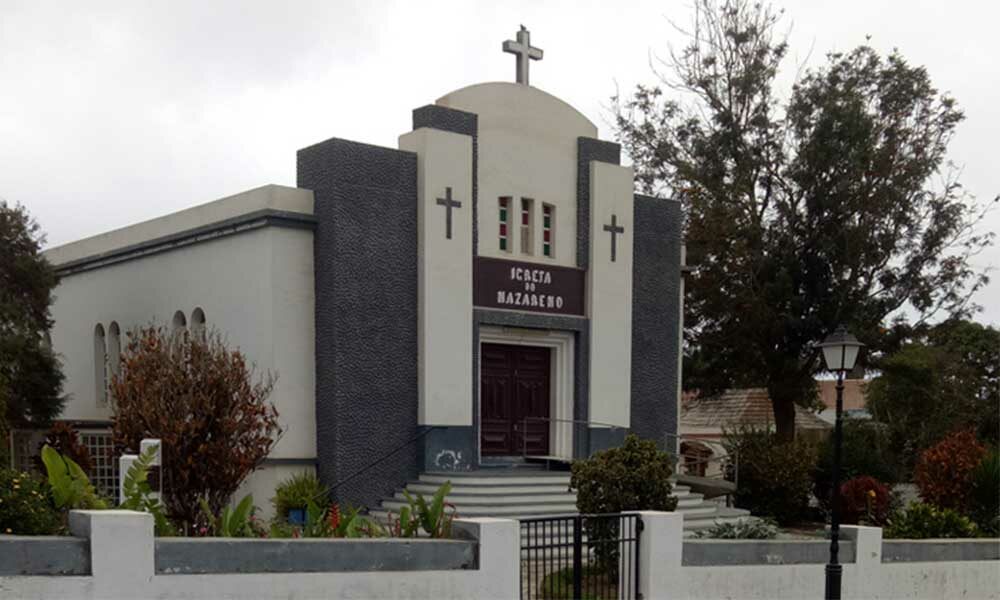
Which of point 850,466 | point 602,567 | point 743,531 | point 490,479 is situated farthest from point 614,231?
point 602,567

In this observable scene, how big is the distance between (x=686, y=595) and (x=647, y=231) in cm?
1030

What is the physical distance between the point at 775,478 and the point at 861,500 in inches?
67.1

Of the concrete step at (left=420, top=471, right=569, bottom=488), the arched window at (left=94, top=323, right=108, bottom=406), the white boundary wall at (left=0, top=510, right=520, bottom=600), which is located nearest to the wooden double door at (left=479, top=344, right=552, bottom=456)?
the concrete step at (left=420, top=471, right=569, bottom=488)

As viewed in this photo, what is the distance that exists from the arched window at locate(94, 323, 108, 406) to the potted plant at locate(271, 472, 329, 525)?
22.1 feet

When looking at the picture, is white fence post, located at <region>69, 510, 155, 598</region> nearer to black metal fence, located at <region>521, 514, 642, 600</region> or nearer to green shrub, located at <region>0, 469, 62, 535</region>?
green shrub, located at <region>0, 469, 62, 535</region>

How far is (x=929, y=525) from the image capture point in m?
15.6

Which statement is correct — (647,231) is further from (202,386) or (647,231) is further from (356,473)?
(202,386)

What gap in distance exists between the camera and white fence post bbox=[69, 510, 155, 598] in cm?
816

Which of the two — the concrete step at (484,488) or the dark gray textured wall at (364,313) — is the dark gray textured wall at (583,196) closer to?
the dark gray textured wall at (364,313)

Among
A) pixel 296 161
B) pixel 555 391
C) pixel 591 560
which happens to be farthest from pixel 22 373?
pixel 591 560

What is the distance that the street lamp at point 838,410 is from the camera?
12.9 meters

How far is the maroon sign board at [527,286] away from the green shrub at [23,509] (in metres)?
10.3

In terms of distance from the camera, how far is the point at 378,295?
57.9 ft

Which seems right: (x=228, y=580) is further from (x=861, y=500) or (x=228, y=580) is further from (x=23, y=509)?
(x=861, y=500)
